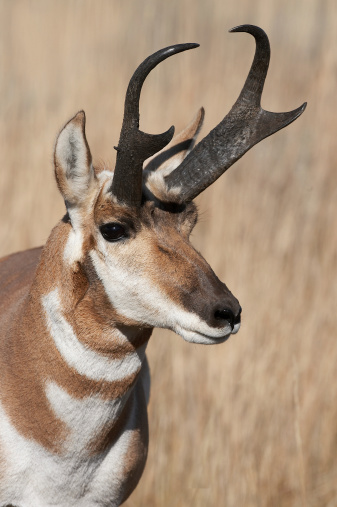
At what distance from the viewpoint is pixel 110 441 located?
3.74m

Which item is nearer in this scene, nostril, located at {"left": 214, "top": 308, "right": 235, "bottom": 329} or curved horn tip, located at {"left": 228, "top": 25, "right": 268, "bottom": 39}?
nostril, located at {"left": 214, "top": 308, "right": 235, "bottom": 329}

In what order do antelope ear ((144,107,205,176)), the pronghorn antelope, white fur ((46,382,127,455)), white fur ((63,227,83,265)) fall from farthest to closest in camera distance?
1. antelope ear ((144,107,205,176))
2. white fur ((46,382,127,455))
3. white fur ((63,227,83,265))
4. the pronghorn antelope

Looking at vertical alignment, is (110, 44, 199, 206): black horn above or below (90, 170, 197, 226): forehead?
above

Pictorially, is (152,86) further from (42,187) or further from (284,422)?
(284,422)

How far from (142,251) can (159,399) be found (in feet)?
9.90

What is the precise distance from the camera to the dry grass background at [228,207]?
5.69 metres

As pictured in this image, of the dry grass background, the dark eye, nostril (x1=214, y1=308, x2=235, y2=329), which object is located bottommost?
the dry grass background

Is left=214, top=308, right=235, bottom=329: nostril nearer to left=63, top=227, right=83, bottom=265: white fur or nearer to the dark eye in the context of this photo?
the dark eye

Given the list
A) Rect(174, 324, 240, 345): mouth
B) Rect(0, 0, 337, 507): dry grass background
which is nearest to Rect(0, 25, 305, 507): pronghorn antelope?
Rect(174, 324, 240, 345): mouth

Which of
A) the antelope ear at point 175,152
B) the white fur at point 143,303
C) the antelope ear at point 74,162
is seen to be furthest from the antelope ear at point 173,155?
the white fur at point 143,303

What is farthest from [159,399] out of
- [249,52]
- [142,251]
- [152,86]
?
[249,52]

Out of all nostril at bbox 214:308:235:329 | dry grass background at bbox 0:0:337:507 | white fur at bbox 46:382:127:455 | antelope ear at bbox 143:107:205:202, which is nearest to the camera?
nostril at bbox 214:308:235:329

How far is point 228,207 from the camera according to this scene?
7422mm

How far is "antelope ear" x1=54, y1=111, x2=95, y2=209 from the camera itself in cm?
325
